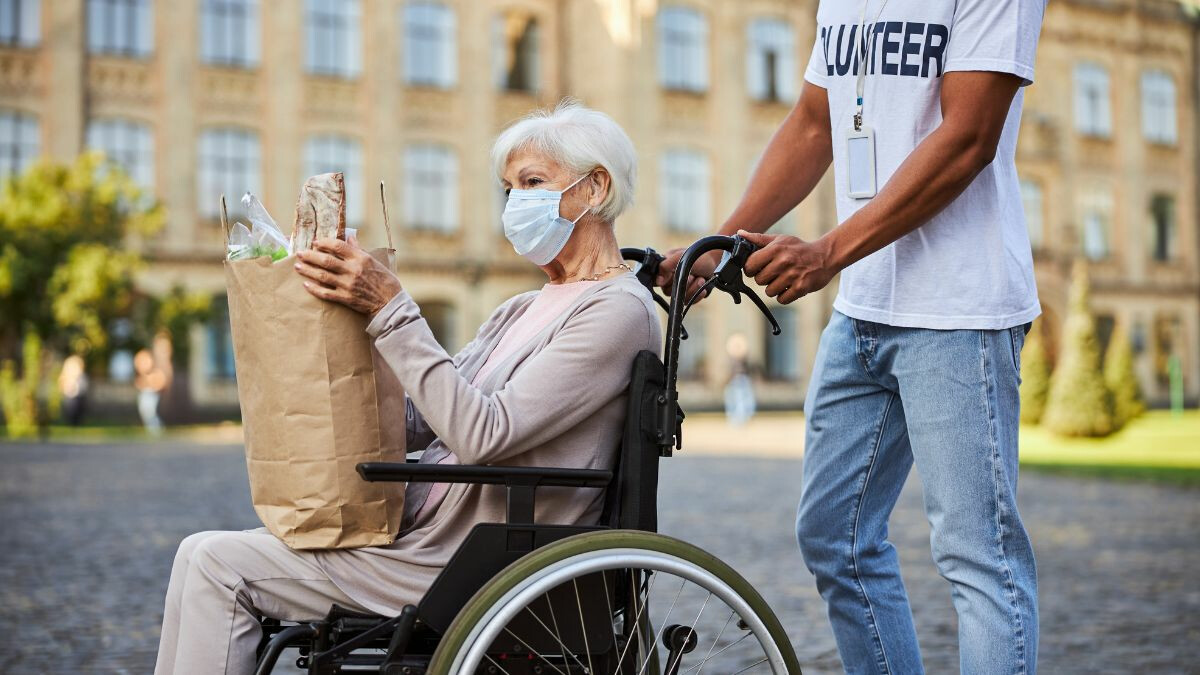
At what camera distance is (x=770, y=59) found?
117 feet

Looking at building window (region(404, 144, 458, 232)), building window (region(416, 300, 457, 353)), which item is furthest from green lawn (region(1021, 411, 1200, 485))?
building window (region(404, 144, 458, 232))

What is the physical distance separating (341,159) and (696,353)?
983 centimetres

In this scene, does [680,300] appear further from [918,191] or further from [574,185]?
[918,191]

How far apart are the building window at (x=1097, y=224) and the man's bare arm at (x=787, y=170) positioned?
1543 inches

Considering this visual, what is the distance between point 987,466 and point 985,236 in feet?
1.47

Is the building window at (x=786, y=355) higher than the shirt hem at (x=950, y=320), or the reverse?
the shirt hem at (x=950, y=320)

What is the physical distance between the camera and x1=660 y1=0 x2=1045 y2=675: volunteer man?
2533 mm

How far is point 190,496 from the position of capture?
38.1 feet

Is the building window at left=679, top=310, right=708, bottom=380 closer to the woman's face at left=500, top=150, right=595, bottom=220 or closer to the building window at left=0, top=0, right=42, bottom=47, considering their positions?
the building window at left=0, top=0, right=42, bottom=47

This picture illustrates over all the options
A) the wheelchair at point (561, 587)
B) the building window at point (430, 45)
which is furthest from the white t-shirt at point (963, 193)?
the building window at point (430, 45)

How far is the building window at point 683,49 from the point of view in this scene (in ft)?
112

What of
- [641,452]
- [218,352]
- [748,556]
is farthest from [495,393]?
[218,352]

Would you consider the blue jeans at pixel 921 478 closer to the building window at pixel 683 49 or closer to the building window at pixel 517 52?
the building window at pixel 517 52

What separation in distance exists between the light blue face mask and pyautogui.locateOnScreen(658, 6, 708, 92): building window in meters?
32.0
